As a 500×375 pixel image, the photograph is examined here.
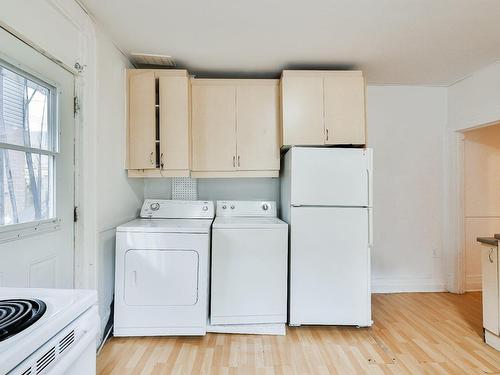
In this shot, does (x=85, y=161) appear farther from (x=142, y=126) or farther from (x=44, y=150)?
(x=142, y=126)

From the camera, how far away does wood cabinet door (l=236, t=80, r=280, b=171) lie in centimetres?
259

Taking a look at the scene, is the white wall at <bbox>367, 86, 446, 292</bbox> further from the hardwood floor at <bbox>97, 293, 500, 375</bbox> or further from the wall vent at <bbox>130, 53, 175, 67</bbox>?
the wall vent at <bbox>130, 53, 175, 67</bbox>

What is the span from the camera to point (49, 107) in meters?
1.61

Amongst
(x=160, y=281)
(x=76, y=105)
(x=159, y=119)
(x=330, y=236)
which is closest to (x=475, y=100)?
(x=330, y=236)

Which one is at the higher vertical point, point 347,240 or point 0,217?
point 0,217

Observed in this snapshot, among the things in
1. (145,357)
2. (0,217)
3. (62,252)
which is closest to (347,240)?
(145,357)

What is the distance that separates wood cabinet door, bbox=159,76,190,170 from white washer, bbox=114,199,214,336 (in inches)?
26.5

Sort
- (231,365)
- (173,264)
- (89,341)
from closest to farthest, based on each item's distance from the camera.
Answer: (89,341), (231,365), (173,264)

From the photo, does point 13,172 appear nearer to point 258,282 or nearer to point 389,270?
point 258,282

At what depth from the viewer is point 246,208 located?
109 inches

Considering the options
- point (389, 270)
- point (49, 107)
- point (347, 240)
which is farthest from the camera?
point (389, 270)

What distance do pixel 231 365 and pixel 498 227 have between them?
347 centimetres

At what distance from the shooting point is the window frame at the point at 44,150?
1310 millimetres

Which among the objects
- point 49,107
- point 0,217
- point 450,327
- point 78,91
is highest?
point 78,91
